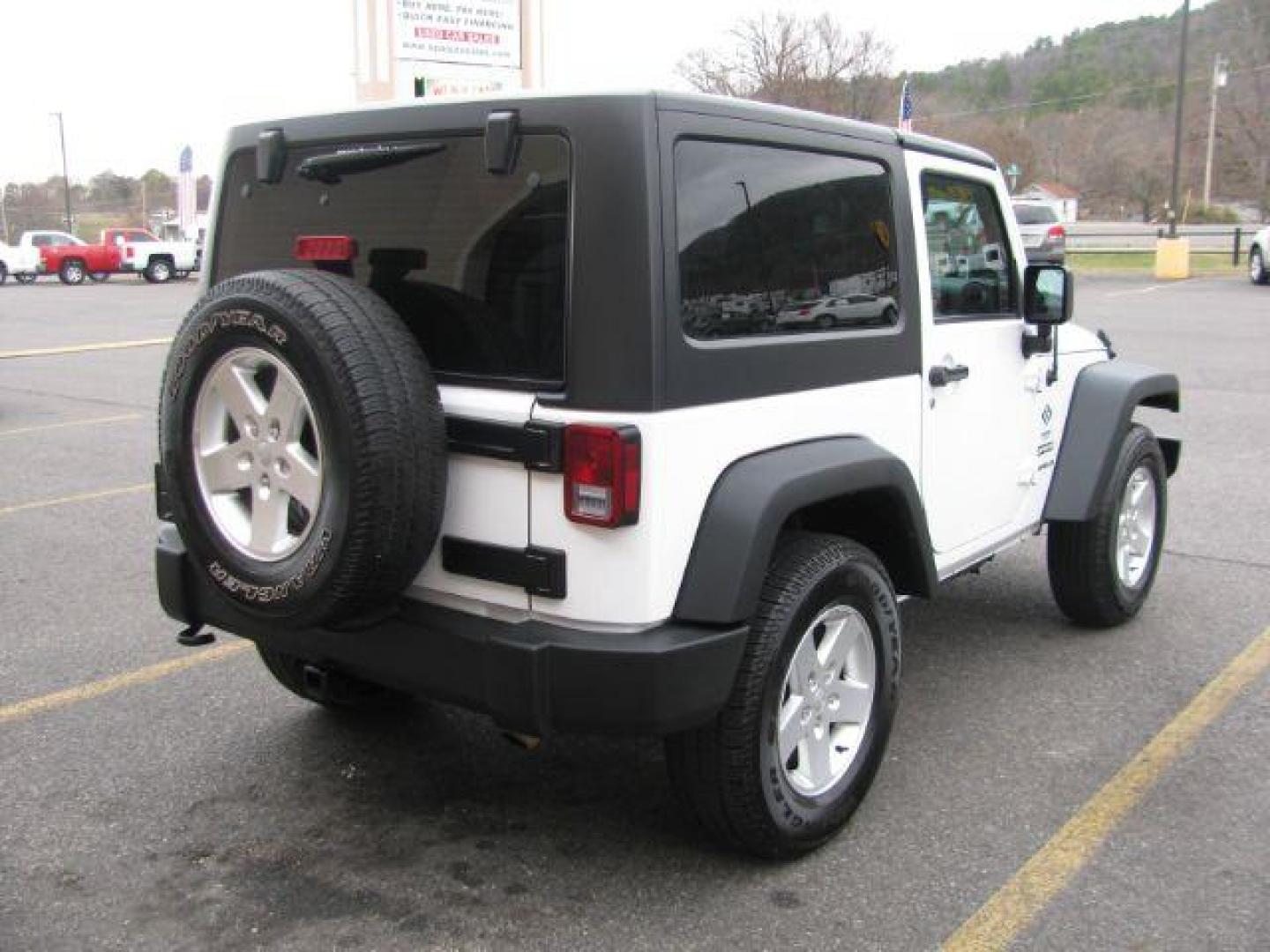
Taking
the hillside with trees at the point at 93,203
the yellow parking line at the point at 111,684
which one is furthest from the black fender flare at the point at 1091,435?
the hillside with trees at the point at 93,203

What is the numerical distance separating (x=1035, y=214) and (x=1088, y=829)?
82.7 feet

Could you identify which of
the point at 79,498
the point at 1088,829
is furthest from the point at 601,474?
the point at 79,498

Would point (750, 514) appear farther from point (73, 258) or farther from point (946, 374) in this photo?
point (73, 258)

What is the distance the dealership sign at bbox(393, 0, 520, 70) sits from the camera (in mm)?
14570

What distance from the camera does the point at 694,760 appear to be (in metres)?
2.95

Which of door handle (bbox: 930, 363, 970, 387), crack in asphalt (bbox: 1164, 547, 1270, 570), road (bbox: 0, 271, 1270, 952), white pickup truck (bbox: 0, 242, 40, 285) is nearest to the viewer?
road (bbox: 0, 271, 1270, 952)

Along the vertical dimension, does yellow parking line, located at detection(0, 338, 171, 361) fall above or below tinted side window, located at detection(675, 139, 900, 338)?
below

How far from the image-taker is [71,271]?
3684cm

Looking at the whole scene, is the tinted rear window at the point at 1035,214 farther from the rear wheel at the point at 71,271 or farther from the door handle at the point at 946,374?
the rear wheel at the point at 71,271

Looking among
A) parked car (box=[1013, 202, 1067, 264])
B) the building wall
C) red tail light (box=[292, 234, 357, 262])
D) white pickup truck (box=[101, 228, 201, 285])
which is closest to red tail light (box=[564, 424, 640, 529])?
red tail light (box=[292, 234, 357, 262])

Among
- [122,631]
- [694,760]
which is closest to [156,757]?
[122,631]

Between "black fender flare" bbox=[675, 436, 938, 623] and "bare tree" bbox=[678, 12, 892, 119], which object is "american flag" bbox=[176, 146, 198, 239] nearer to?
"bare tree" bbox=[678, 12, 892, 119]

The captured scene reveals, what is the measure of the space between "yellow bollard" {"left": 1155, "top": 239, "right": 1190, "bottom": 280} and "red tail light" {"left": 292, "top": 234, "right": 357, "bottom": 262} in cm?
2605

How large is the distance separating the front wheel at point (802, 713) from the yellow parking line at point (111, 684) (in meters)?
2.36
